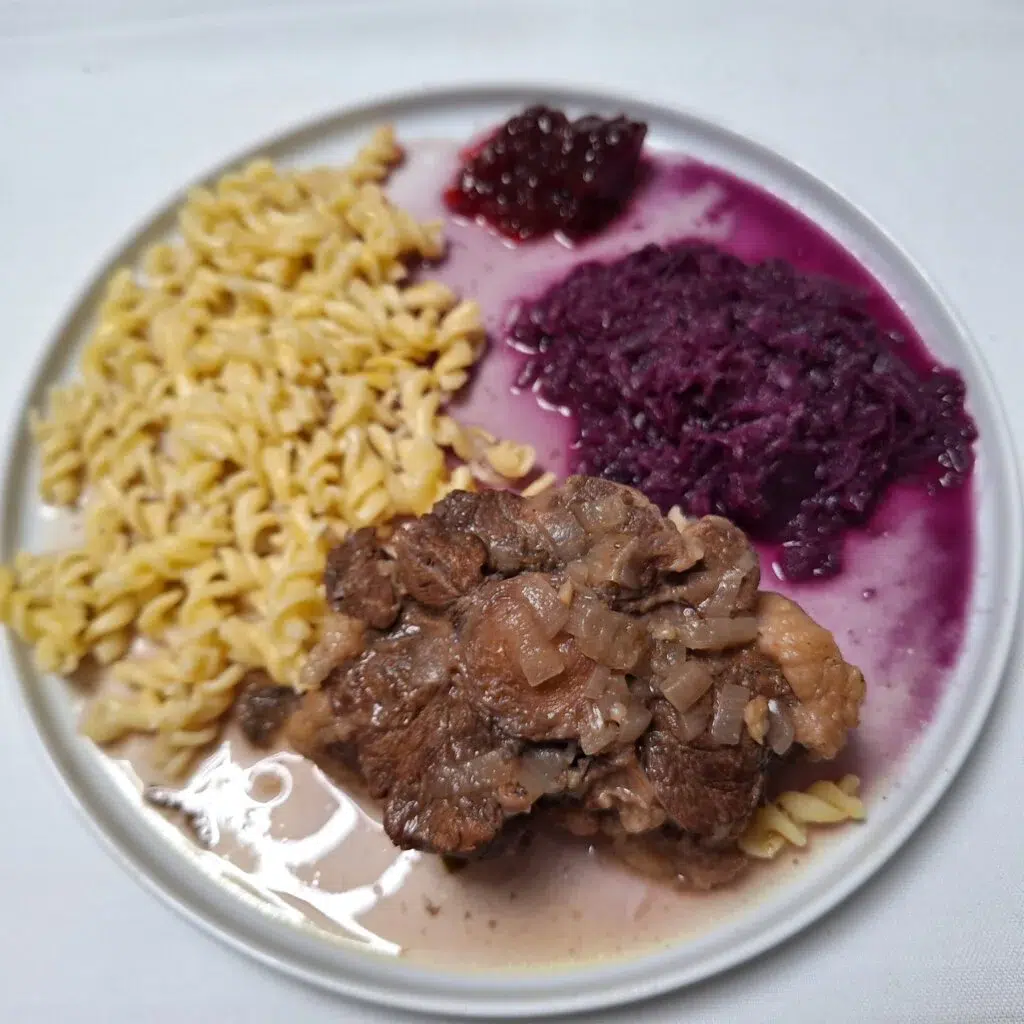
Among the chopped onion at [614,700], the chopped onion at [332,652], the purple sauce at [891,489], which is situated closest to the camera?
the chopped onion at [614,700]

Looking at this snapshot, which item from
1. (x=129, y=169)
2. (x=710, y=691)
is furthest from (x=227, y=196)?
(x=710, y=691)

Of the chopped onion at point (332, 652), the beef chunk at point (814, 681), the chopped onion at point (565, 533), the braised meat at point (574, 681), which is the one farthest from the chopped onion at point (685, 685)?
the chopped onion at point (332, 652)

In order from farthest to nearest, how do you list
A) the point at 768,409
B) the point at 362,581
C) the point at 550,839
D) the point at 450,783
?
the point at 768,409 → the point at 550,839 → the point at 362,581 → the point at 450,783

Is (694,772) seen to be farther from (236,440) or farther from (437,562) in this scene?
(236,440)

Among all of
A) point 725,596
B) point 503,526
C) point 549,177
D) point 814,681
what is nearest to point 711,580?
point 725,596

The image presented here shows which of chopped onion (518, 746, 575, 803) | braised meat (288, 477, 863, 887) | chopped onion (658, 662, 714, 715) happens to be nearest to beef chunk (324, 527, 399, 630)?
braised meat (288, 477, 863, 887)

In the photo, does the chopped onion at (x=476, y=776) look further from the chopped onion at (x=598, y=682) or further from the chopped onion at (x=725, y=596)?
the chopped onion at (x=725, y=596)
